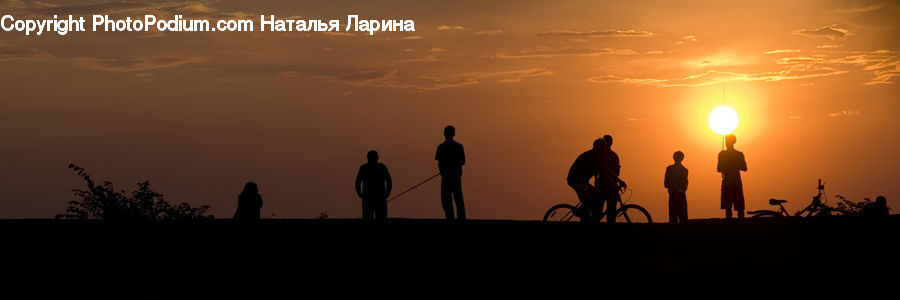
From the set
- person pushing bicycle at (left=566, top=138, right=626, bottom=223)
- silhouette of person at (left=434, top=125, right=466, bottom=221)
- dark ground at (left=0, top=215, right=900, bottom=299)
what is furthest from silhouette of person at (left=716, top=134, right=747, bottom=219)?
dark ground at (left=0, top=215, right=900, bottom=299)

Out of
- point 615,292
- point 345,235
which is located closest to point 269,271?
point 345,235

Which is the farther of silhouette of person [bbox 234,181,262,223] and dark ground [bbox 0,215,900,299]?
silhouette of person [bbox 234,181,262,223]

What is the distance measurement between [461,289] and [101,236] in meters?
3.31

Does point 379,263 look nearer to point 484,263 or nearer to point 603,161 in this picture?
point 484,263

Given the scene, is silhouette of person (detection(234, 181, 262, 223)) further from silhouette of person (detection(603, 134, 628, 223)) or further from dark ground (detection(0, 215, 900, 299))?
dark ground (detection(0, 215, 900, 299))

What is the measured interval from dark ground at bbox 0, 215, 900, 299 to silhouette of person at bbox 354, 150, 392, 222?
24.6ft

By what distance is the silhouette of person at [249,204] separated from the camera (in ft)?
70.8

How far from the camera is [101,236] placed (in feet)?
44.8

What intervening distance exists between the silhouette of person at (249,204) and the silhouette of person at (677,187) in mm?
6656

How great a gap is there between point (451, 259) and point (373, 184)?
7738mm

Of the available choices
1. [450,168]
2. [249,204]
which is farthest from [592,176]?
[249,204]

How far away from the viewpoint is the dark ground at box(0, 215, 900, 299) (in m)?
13.7

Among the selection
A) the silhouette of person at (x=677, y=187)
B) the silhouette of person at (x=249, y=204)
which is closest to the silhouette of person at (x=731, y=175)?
the silhouette of person at (x=677, y=187)

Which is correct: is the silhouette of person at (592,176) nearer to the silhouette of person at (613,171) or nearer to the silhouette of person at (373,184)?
the silhouette of person at (613,171)
